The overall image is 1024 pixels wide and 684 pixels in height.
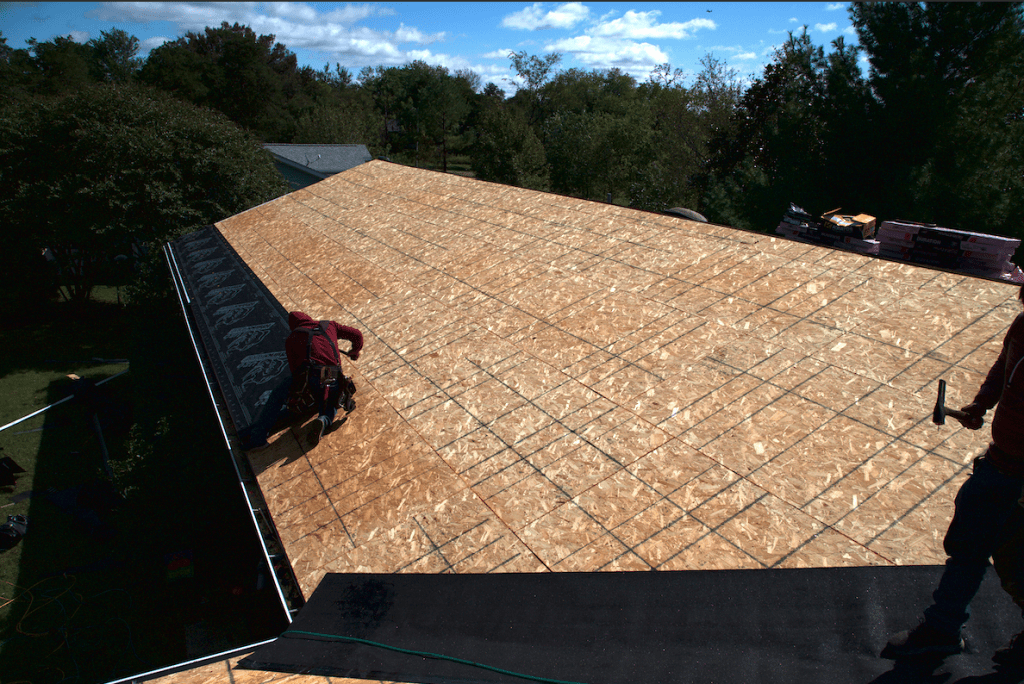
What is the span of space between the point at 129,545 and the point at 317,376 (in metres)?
8.25

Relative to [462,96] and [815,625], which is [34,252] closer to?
[815,625]

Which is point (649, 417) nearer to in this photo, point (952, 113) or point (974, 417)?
point (974, 417)

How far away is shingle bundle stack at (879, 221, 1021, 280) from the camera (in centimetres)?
1183

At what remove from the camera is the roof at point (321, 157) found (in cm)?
3997

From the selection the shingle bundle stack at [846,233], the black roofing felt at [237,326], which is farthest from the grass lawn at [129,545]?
the shingle bundle stack at [846,233]

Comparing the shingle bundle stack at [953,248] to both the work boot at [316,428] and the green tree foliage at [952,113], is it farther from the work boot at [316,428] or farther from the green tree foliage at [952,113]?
the work boot at [316,428]

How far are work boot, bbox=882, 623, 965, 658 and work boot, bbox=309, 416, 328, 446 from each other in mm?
5474

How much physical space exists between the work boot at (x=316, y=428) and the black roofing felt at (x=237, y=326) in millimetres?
1111

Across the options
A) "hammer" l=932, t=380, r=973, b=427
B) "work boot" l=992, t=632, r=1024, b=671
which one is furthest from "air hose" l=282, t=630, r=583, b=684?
"hammer" l=932, t=380, r=973, b=427

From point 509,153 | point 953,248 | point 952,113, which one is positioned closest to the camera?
point 953,248

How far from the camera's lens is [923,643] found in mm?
3064

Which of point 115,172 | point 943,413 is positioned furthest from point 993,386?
point 115,172

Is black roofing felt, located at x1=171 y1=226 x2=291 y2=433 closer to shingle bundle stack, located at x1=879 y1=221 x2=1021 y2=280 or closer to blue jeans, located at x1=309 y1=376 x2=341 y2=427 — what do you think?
blue jeans, located at x1=309 y1=376 x2=341 y2=427

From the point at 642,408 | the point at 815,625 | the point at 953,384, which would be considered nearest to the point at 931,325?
the point at 953,384
